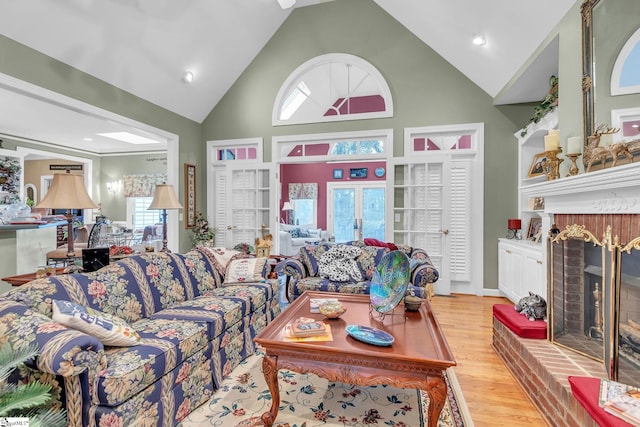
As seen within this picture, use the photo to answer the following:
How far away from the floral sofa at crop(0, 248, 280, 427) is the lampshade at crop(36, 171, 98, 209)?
60 centimetres

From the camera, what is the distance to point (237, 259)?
3.31m

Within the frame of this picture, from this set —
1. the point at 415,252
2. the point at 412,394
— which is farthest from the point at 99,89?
the point at 412,394

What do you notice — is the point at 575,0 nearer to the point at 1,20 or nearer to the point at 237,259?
the point at 237,259

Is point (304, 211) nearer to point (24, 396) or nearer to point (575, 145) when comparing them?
point (575, 145)

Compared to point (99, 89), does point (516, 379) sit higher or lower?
lower

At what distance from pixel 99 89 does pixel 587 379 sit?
16.8ft

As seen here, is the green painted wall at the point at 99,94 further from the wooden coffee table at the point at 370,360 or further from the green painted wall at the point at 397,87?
the wooden coffee table at the point at 370,360

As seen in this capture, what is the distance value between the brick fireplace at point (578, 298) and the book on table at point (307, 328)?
1.34m

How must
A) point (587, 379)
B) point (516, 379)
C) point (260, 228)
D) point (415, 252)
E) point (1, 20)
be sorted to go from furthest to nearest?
point (260, 228)
point (415, 252)
point (1, 20)
point (516, 379)
point (587, 379)

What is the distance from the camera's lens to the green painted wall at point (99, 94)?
289cm

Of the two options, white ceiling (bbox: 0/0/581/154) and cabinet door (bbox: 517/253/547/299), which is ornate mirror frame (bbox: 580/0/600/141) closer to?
white ceiling (bbox: 0/0/581/154)

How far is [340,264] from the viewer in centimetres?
356

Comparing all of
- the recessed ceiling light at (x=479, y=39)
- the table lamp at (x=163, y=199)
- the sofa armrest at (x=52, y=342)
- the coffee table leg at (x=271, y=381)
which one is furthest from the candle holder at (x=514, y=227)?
the sofa armrest at (x=52, y=342)

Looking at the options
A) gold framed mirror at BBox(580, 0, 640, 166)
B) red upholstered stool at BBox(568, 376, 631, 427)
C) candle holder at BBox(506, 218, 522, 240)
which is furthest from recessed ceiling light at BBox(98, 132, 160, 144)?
red upholstered stool at BBox(568, 376, 631, 427)
